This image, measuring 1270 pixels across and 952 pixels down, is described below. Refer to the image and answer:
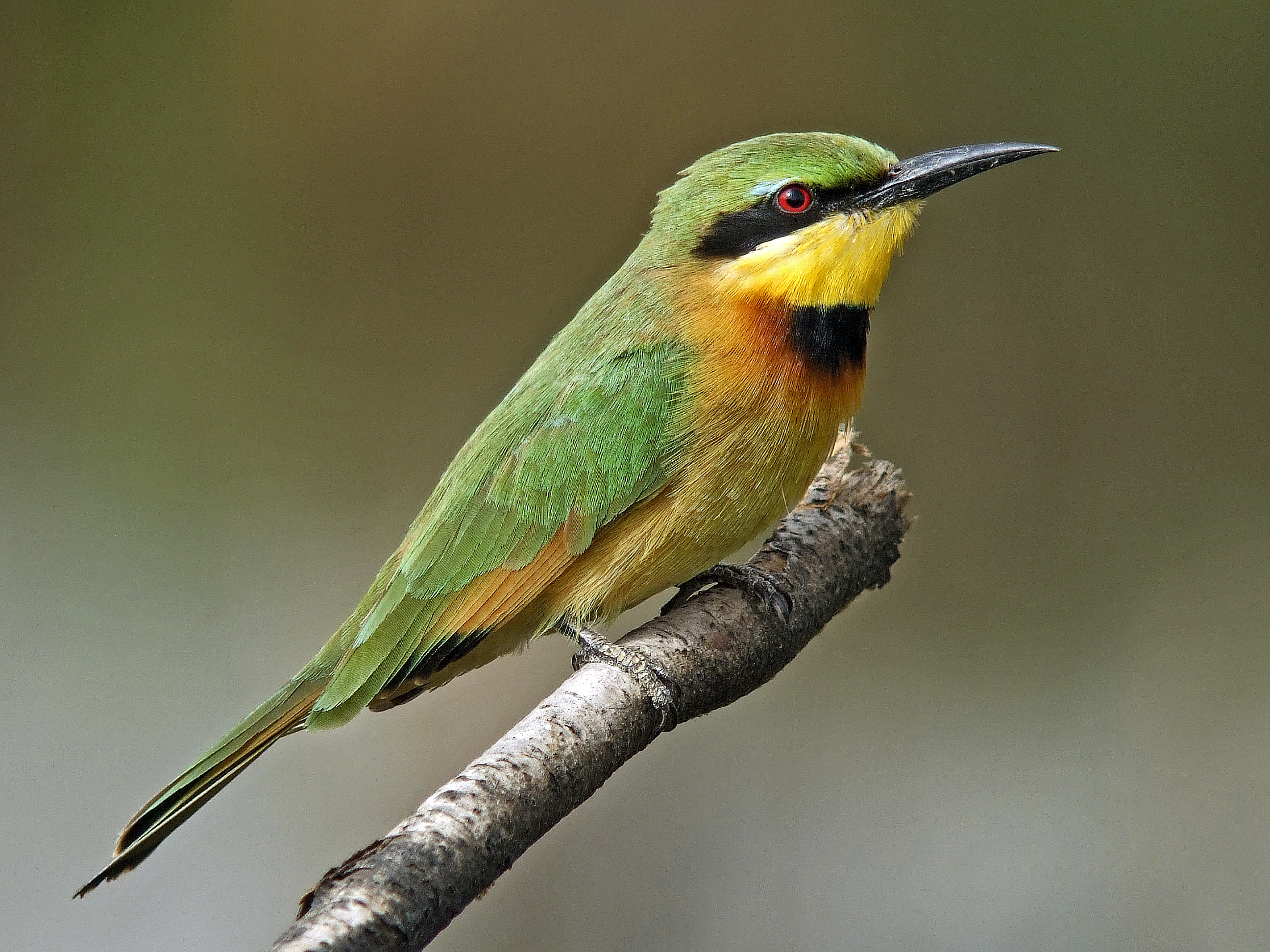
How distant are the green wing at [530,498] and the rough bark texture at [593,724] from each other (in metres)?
0.27

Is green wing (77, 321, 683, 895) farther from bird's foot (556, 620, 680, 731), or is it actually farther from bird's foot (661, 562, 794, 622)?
bird's foot (661, 562, 794, 622)

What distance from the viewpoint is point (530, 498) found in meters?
2.11

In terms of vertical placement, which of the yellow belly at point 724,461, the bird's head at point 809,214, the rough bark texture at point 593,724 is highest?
the bird's head at point 809,214

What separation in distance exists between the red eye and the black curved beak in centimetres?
9

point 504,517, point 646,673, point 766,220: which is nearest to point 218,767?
point 504,517

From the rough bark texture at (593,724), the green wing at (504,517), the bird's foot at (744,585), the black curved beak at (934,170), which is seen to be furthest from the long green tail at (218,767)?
the black curved beak at (934,170)

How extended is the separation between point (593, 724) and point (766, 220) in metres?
1.00

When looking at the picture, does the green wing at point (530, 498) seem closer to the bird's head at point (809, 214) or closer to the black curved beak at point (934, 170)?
the bird's head at point (809, 214)

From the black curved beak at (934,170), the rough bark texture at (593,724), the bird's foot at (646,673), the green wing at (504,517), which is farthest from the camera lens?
the black curved beak at (934,170)

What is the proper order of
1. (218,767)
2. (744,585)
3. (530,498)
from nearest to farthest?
(218,767) < (530,498) < (744,585)

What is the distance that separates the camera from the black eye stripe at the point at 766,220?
2117mm

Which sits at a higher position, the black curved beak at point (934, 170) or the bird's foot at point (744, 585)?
the black curved beak at point (934, 170)

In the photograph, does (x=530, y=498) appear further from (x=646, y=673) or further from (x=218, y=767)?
(x=218, y=767)

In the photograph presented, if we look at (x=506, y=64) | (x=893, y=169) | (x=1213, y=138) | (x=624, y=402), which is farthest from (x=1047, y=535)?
(x=506, y=64)
